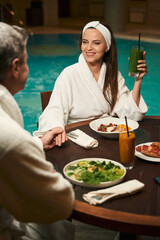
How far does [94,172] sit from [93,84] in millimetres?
1244

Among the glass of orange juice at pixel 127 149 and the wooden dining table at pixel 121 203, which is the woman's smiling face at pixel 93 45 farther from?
the glass of orange juice at pixel 127 149

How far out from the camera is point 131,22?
47.5 ft

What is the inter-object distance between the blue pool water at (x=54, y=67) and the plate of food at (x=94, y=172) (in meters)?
3.14

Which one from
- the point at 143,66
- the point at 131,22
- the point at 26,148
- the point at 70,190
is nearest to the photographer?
the point at 26,148

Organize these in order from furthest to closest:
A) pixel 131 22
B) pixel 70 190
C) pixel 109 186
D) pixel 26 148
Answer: pixel 131 22
pixel 109 186
pixel 70 190
pixel 26 148

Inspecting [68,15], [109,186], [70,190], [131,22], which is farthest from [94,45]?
[68,15]

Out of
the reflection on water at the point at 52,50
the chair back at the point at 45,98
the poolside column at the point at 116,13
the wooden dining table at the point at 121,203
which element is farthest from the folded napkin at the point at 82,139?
the poolside column at the point at 116,13

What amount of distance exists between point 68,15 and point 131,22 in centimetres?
347

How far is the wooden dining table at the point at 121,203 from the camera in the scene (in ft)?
4.35

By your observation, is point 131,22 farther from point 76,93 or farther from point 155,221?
point 155,221

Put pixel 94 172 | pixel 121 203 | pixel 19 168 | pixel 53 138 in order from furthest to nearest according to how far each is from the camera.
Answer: pixel 53 138
pixel 94 172
pixel 121 203
pixel 19 168

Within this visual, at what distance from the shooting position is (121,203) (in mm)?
1431

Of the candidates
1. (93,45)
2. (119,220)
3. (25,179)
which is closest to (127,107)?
(93,45)

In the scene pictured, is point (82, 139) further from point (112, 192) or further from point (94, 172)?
point (112, 192)
